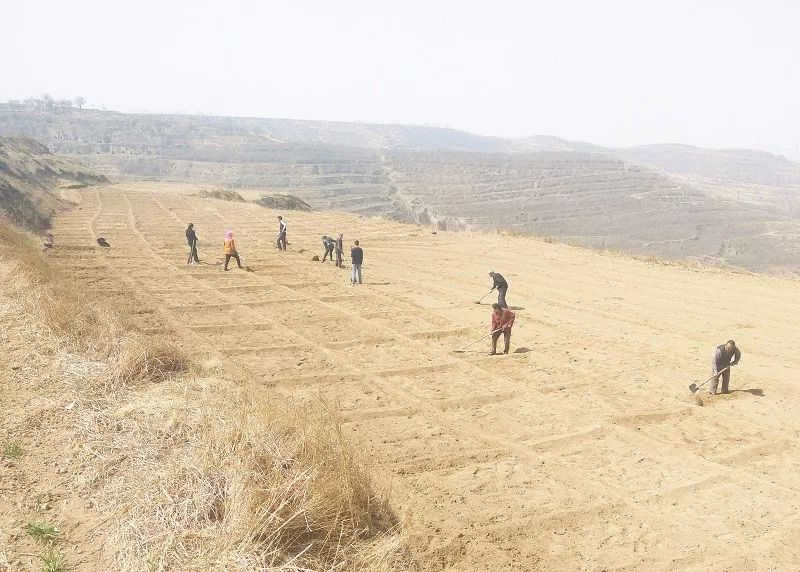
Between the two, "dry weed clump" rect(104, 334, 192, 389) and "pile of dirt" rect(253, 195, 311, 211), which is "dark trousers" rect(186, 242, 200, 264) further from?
"pile of dirt" rect(253, 195, 311, 211)

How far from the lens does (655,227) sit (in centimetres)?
7038

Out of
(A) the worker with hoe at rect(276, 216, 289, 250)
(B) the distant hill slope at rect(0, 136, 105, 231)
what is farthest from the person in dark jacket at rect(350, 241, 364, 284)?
(B) the distant hill slope at rect(0, 136, 105, 231)


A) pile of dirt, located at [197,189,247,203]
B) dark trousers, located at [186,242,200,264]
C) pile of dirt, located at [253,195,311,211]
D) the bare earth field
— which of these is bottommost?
the bare earth field

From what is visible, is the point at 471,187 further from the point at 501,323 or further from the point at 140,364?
the point at 140,364

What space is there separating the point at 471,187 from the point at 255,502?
94.8m

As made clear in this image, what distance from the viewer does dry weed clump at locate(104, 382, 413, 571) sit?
4.22 meters

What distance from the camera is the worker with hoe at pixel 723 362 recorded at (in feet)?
34.2

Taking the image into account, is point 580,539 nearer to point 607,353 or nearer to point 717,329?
point 607,353

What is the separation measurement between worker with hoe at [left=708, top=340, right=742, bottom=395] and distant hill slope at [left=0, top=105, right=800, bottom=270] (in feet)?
105

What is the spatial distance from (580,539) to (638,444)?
8.93 feet

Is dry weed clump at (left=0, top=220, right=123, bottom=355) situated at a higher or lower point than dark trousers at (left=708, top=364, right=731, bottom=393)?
higher

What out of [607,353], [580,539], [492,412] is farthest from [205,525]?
[607,353]

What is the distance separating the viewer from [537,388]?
10.5m

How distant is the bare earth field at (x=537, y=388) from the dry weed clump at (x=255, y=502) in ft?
3.99
